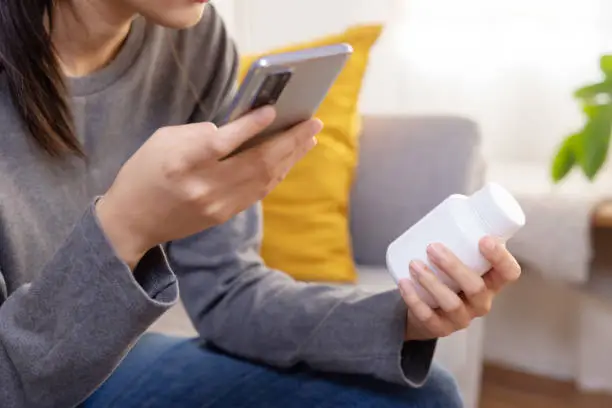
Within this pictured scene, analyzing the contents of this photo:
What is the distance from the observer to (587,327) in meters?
1.61

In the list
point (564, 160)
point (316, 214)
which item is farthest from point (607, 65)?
point (316, 214)

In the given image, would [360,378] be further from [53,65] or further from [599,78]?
[599,78]

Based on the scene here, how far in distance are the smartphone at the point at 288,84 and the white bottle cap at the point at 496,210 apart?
13 cm

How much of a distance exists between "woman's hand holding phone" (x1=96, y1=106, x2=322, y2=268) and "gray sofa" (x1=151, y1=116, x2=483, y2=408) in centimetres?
61

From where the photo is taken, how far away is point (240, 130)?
50 cm

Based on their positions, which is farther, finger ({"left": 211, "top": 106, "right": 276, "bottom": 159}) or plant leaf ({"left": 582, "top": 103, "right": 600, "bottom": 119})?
plant leaf ({"left": 582, "top": 103, "right": 600, "bottom": 119})

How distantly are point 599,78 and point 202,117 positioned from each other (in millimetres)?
1014

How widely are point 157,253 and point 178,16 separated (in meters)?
0.19

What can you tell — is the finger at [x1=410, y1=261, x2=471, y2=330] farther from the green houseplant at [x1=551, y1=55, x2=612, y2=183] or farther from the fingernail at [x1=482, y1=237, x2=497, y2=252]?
the green houseplant at [x1=551, y1=55, x2=612, y2=183]

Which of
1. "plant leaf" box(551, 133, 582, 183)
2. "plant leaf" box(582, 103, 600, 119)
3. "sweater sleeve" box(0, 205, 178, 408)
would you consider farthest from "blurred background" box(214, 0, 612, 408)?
"sweater sleeve" box(0, 205, 178, 408)

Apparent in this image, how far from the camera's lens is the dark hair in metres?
0.64

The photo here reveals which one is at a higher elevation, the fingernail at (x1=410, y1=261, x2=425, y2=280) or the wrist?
the wrist

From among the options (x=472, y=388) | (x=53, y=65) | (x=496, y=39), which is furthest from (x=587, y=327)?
(x=53, y=65)

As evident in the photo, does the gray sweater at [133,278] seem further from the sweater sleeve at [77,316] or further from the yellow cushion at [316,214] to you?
the yellow cushion at [316,214]
